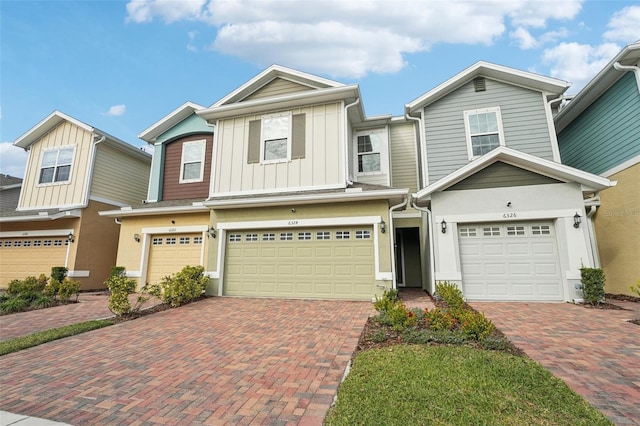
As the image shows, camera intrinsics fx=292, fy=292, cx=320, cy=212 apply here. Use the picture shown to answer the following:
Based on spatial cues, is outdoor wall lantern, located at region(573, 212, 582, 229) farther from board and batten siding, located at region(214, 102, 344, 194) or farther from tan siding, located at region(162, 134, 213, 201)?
tan siding, located at region(162, 134, 213, 201)

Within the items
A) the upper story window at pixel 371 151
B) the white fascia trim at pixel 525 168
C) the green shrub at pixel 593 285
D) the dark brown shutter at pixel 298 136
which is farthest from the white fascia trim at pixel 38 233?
the green shrub at pixel 593 285

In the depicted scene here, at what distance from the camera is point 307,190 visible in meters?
9.54

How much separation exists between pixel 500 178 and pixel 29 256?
60.9 feet

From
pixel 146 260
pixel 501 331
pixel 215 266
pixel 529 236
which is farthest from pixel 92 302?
pixel 529 236

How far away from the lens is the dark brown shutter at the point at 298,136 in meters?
9.95

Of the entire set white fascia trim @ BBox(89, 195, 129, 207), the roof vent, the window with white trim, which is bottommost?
the window with white trim

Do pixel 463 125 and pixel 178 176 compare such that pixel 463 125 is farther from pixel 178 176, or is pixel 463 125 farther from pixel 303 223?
pixel 178 176

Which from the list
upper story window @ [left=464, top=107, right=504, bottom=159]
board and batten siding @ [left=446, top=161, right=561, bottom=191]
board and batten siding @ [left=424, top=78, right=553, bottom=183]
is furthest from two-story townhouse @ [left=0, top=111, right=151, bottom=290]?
upper story window @ [left=464, top=107, right=504, bottom=159]

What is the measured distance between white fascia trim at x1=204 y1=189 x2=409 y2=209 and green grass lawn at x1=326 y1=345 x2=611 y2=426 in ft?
16.8

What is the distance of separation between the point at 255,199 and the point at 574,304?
9.10m

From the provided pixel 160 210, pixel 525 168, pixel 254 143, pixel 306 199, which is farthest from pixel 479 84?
pixel 160 210

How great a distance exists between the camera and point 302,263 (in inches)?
360

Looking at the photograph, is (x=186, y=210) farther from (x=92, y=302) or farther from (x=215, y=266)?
(x=92, y=302)

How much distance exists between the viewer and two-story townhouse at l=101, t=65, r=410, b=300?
880 cm
